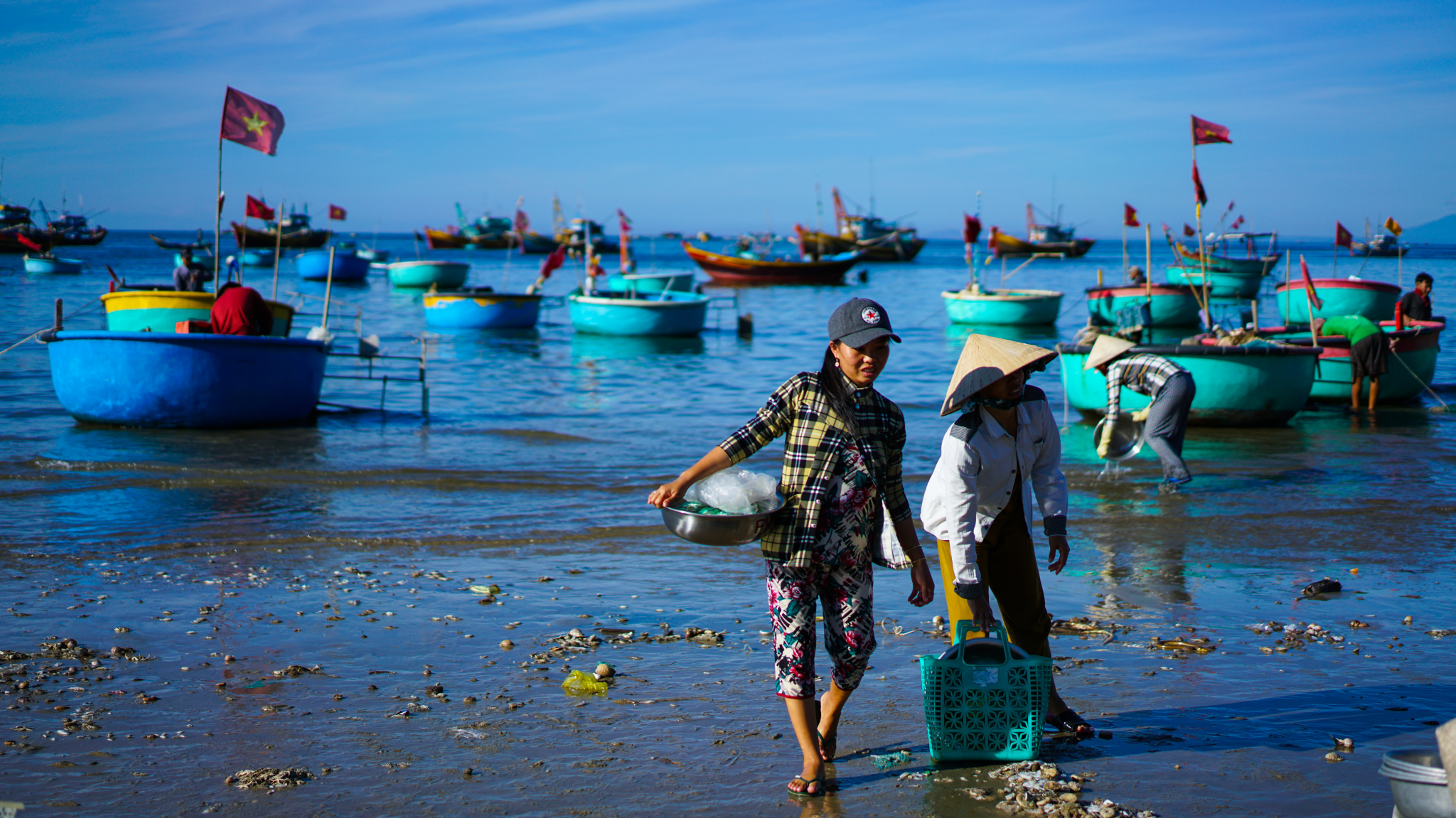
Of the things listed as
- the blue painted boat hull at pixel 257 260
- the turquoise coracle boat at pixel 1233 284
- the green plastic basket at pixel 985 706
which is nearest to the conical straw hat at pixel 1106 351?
the green plastic basket at pixel 985 706

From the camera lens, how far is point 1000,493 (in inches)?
162

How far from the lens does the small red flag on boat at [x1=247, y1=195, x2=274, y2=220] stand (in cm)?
1850

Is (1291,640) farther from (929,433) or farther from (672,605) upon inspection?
(929,433)

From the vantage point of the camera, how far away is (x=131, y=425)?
13.3 meters

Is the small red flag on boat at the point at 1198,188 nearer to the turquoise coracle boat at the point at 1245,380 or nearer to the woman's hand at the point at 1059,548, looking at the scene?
the turquoise coracle boat at the point at 1245,380

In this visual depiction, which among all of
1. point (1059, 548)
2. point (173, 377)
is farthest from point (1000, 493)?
point (173, 377)

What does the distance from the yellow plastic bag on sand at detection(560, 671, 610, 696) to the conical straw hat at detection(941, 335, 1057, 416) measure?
191 cm

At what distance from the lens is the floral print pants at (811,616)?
3.73 metres

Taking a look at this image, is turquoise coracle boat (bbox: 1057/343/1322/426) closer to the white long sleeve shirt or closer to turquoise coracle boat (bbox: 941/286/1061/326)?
the white long sleeve shirt

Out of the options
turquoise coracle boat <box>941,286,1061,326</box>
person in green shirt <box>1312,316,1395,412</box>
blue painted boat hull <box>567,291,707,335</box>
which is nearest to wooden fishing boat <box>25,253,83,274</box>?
blue painted boat hull <box>567,291,707,335</box>

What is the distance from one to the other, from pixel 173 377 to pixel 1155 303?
27.1 m

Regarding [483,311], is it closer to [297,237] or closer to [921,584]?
[921,584]

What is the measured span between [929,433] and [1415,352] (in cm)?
781

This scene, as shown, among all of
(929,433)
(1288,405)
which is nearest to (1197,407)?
(1288,405)
